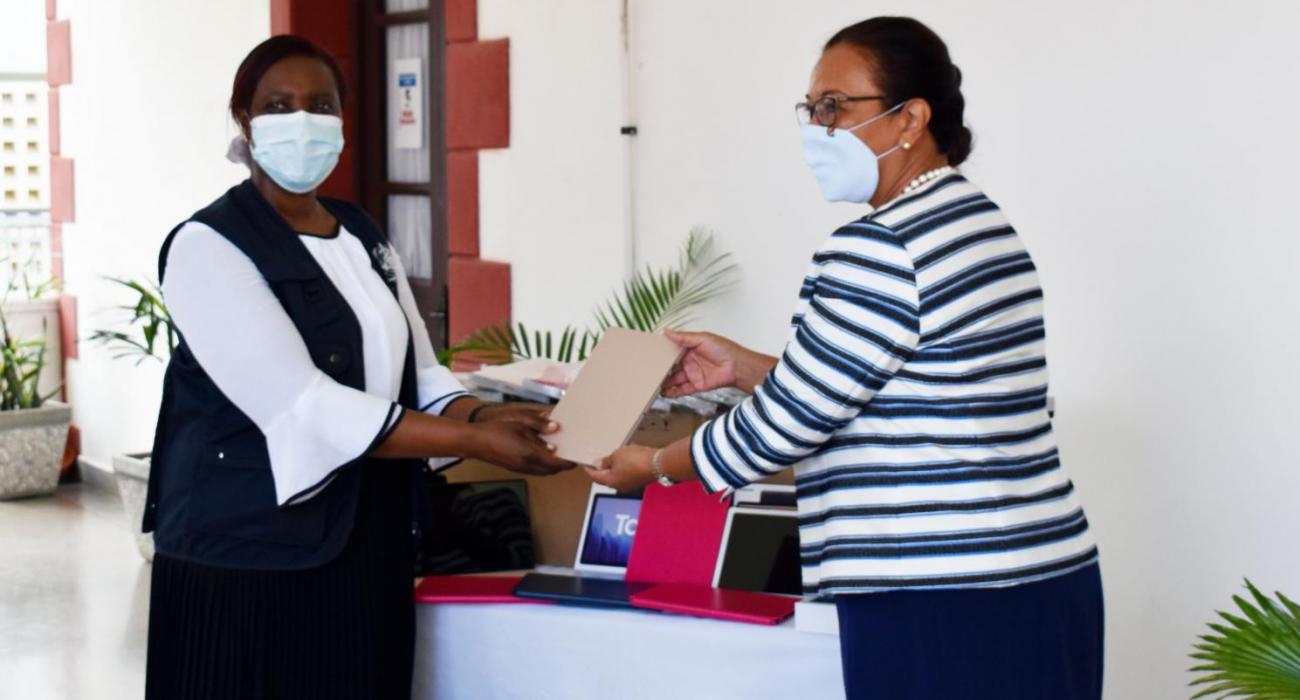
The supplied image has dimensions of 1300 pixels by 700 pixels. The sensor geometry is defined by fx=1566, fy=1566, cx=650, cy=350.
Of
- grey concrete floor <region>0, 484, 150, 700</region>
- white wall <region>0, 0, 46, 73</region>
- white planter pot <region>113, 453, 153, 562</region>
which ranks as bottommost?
grey concrete floor <region>0, 484, 150, 700</region>

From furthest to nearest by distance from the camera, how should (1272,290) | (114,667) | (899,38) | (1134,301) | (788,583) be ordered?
(114,667)
(1134,301)
(1272,290)
(788,583)
(899,38)

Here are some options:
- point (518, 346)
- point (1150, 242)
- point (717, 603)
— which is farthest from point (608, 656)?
point (518, 346)

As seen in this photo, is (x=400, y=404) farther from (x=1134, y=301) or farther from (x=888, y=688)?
(x=1134, y=301)

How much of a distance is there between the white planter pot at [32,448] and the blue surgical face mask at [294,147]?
18.3 ft

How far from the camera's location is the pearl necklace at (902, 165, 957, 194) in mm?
1969

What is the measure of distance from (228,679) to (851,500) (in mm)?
975

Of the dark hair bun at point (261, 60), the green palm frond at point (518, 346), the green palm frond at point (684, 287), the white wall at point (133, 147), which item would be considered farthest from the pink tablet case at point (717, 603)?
the white wall at point (133, 147)

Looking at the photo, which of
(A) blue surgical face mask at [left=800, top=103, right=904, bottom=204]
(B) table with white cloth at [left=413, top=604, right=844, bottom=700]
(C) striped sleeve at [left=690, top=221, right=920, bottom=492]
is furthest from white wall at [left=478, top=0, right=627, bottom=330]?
(C) striped sleeve at [left=690, top=221, right=920, bottom=492]

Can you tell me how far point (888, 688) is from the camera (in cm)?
196

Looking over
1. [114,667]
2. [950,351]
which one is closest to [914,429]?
[950,351]

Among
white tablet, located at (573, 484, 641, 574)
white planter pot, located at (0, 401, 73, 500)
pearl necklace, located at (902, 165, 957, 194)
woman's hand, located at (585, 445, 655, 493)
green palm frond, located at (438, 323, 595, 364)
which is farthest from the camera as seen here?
white planter pot, located at (0, 401, 73, 500)

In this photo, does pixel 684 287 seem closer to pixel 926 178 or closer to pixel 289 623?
pixel 289 623

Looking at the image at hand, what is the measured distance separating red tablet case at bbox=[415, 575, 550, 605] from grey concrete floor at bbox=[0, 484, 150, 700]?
2282 mm

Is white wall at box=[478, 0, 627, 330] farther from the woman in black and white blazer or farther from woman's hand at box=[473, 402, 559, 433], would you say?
the woman in black and white blazer
